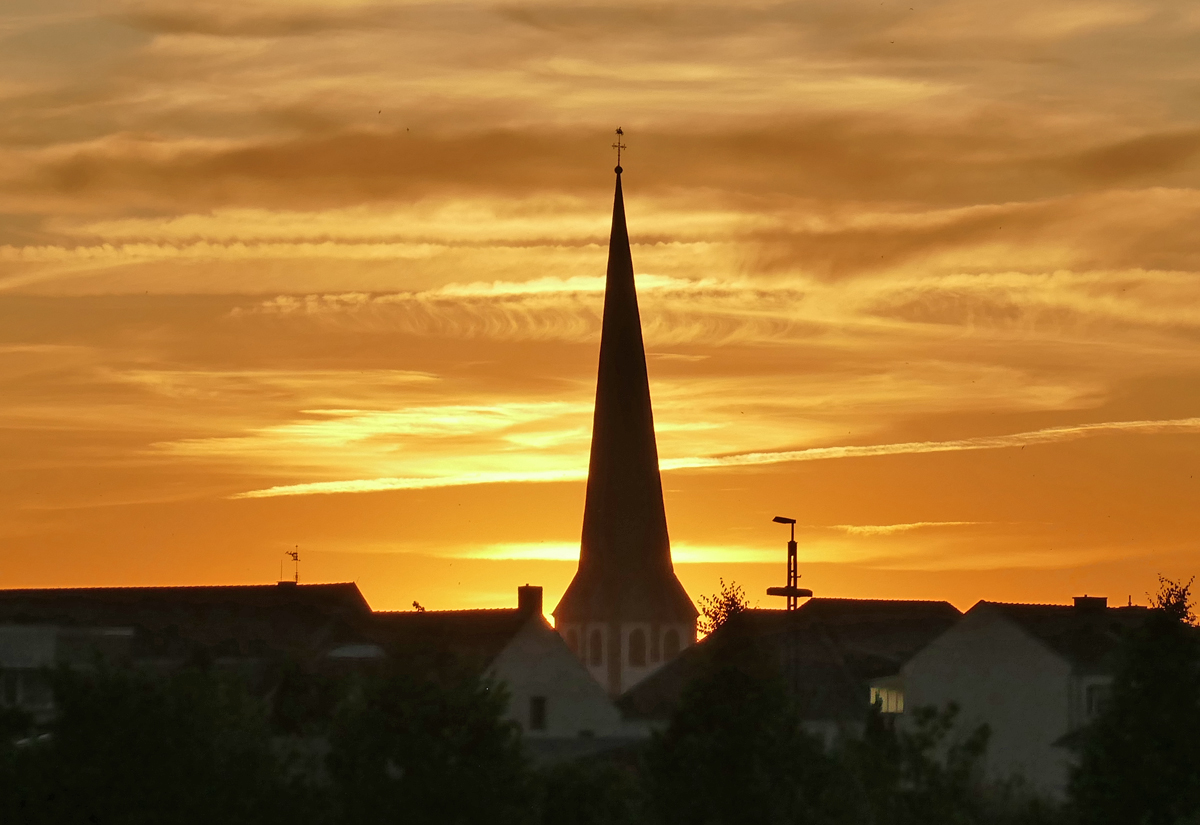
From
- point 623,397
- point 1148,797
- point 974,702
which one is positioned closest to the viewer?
point 1148,797

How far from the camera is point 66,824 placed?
125ft

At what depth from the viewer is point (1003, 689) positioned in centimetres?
7244

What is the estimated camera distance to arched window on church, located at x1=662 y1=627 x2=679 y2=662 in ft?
385

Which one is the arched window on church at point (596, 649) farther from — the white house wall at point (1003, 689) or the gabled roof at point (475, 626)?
the white house wall at point (1003, 689)

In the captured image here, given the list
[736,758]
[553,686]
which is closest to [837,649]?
[553,686]

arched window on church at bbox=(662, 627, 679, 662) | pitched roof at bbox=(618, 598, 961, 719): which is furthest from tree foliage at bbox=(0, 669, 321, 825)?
arched window on church at bbox=(662, 627, 679, 662)

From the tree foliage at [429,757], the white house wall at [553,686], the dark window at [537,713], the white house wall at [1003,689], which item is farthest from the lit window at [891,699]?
the tree foliage at [429,757]

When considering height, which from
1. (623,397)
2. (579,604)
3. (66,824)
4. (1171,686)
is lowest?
(66,824)

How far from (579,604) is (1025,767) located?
49817mm

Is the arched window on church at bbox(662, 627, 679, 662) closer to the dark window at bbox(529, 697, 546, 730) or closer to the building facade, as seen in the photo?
the dark window at bbox(529, 697, 546, 730)

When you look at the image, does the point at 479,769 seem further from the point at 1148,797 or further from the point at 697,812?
the point at 1148,797

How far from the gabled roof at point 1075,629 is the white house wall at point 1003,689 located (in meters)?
0.32

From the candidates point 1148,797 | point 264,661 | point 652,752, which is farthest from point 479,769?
point 264,661

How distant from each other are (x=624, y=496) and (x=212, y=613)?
36.0 m
